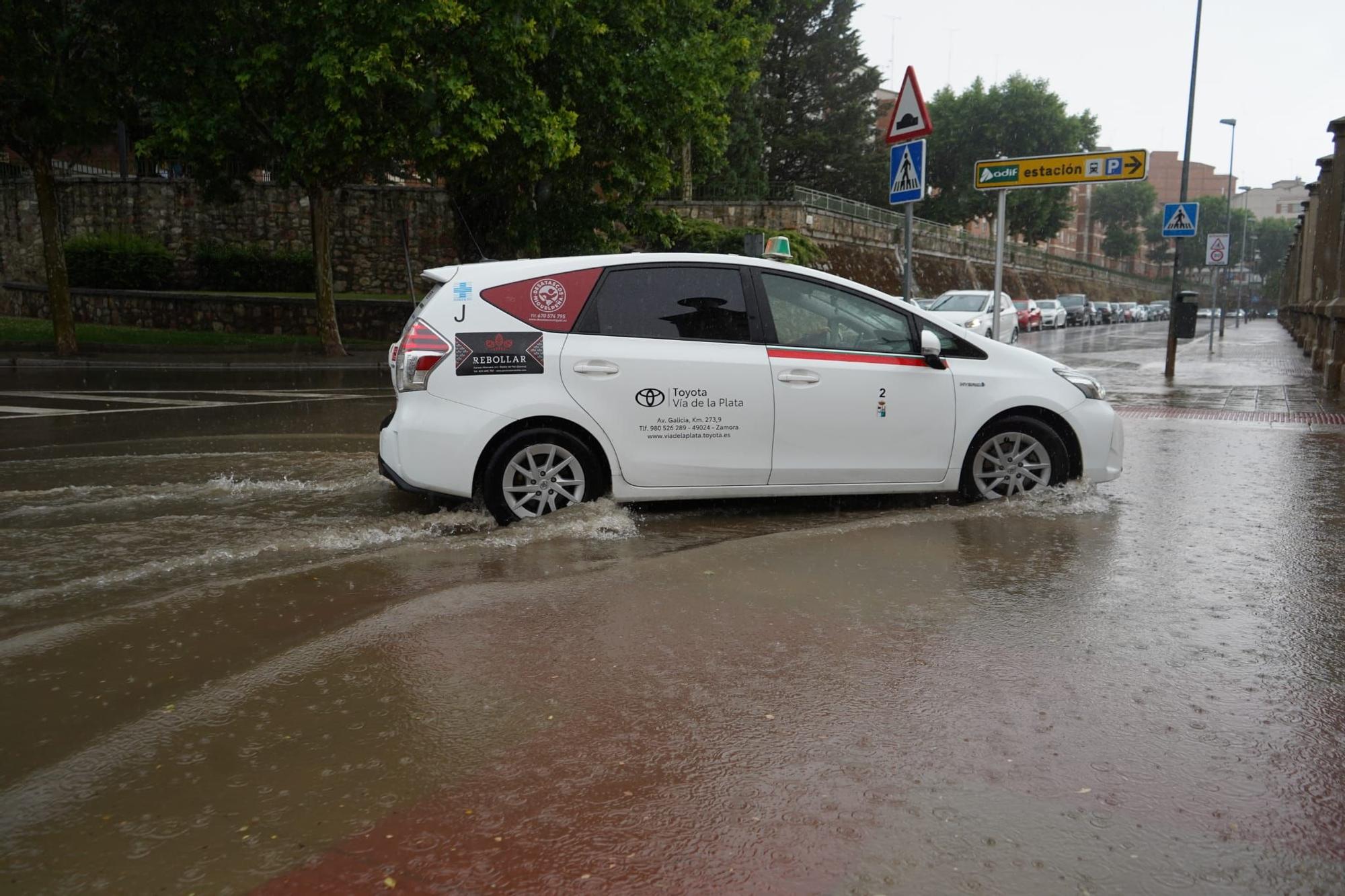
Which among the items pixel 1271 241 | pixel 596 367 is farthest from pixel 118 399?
pixel 1271 241

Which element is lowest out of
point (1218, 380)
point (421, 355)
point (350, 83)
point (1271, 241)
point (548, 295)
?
point (1218, 380)

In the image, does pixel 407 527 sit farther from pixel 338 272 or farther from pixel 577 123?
pixel 338 272

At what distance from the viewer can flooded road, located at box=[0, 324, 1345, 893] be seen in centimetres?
275

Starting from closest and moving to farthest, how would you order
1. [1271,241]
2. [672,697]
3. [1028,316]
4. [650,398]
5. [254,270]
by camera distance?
[672,697], [650,398], [254,270], [1028,316], [1271,241]

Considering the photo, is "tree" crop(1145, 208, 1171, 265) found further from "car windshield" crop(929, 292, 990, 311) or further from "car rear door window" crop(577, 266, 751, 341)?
"car rear door window" crop(577, 266, 751, 341)

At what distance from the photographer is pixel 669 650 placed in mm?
4238

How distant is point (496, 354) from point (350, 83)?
12879 mm

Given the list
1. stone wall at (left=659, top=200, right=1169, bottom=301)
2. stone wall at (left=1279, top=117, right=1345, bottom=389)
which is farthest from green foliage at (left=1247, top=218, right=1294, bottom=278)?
stone wall at (left=1279, top=117, right=1345, bottom=389)

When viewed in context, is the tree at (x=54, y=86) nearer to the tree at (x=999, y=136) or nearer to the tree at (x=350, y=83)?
the tree at (x=350, y=83)

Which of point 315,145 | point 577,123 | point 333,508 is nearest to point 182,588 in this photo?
point 333,508

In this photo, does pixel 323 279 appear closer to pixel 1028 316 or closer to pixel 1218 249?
pixel 1218 249

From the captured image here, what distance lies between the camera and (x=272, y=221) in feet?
106

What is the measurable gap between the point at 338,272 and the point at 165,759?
3112cm

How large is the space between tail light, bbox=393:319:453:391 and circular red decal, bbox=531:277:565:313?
1.91 feet
